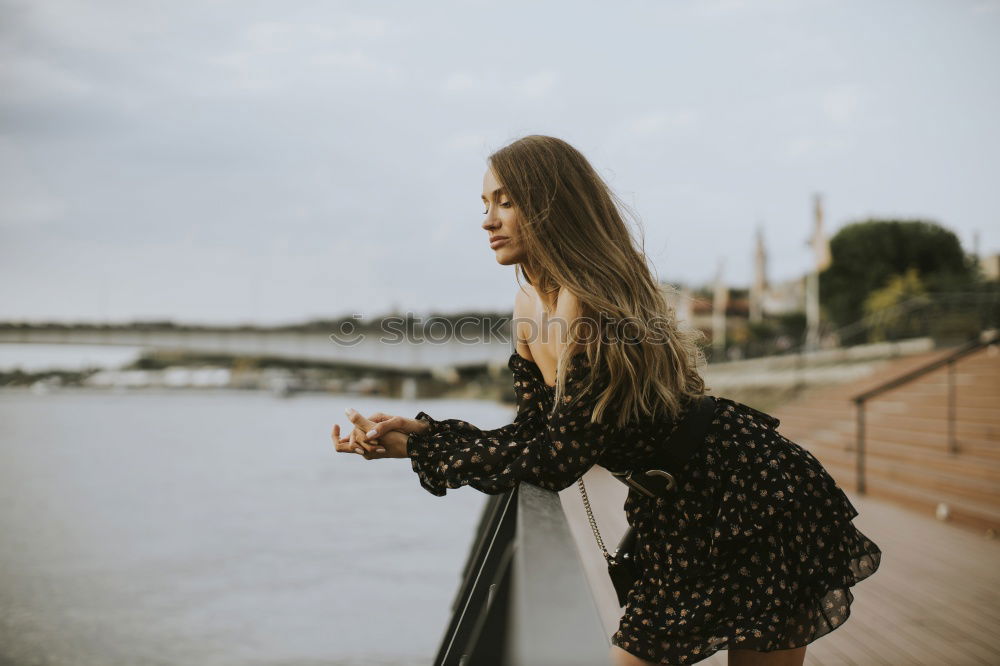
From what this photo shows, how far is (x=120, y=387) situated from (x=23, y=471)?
61373 millimetres

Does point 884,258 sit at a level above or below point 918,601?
above

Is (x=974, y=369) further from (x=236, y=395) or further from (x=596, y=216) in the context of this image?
(x=236, y=395)

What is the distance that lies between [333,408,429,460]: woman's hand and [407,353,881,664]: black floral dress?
4cm

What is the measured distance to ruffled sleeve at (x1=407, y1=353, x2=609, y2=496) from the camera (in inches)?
63.9

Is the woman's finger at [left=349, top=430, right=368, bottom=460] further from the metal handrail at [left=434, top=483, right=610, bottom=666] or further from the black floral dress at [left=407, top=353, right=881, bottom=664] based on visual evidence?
the metal handrail at [left=434, top=483, right=610, bottom=666]

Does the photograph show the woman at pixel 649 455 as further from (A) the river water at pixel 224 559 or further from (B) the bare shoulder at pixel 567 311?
(A) the river water at pixel 224 559

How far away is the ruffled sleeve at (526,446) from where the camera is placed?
1.62 meters

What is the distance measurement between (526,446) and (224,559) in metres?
14.6

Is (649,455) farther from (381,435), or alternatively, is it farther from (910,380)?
(910,380)

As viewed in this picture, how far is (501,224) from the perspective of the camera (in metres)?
1.81

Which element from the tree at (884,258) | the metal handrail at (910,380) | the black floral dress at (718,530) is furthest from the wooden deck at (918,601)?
the tree at (884,258)

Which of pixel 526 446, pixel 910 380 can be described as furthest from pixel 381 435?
pixel 910 380

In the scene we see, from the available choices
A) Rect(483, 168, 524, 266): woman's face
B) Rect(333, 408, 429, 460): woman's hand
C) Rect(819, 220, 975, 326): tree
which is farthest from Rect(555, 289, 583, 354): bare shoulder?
Rect(819, 220, 975, 326): tree

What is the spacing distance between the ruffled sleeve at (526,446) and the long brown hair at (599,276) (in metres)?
0.03
